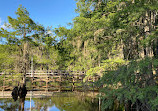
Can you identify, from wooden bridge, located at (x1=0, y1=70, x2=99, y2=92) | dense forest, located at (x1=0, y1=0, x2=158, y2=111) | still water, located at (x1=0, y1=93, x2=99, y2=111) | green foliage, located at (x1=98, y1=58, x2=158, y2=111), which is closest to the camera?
green foliage, located at (x1=98, y1=58, x2=158, y2=111)

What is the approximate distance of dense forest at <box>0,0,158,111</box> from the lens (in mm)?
5211

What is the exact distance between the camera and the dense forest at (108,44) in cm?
521

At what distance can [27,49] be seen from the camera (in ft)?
49.7

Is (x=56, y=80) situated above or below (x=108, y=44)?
below

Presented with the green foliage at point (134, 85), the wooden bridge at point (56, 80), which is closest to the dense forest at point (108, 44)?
the green foliage at point (134, 85)

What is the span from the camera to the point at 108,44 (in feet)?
30.3

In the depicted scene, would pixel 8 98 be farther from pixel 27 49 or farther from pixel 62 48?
pixel 62 48

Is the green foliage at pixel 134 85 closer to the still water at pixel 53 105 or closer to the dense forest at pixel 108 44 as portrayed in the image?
the dense forest at pixel 108 44

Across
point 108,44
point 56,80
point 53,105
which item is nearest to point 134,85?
point 108,44

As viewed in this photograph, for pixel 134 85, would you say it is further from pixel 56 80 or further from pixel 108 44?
pixel 56 80

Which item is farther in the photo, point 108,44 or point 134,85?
point 108,44

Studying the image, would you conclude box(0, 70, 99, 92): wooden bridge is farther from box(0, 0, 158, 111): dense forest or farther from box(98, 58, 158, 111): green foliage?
box(98, 58, 158, 111): green foliage

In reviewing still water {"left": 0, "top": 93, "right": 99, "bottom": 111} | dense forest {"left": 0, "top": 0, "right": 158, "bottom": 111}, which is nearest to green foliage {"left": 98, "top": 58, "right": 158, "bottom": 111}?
dense forest {"left": 0, "top": 0, "right": 158, "bottom": 111}

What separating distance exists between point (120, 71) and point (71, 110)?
25.9 ft
